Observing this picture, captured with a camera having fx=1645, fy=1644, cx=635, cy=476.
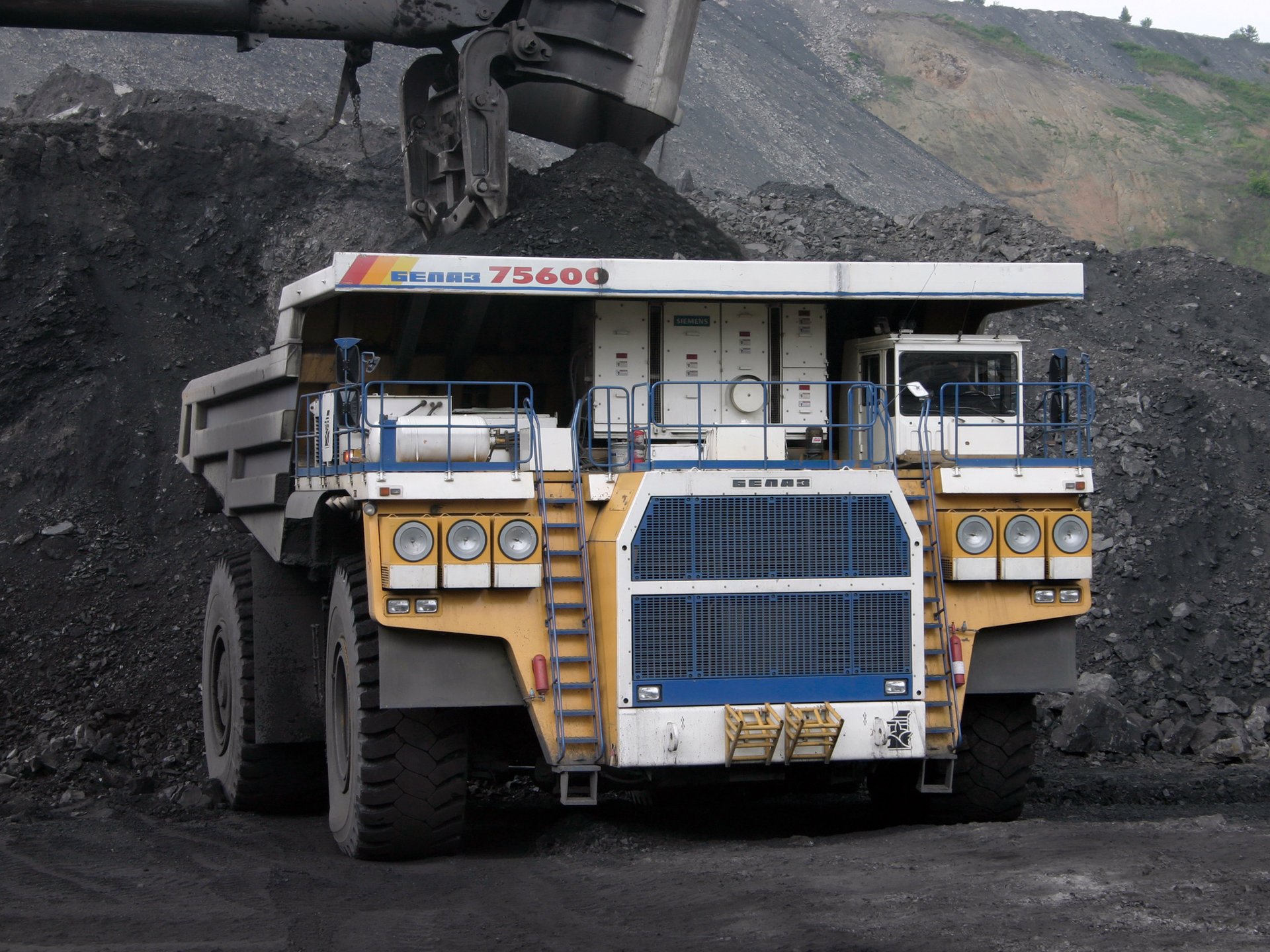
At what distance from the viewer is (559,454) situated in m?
7.78

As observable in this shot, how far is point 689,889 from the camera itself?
21.9ft

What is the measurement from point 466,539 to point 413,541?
24 cm

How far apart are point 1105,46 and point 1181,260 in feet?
154

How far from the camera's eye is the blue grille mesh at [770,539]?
7.41 metres

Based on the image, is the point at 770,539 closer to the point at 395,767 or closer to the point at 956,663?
the point at 956,663

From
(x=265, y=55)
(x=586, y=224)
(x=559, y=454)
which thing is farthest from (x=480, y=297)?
(x=265, y=55)

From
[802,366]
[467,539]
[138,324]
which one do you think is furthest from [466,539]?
[138,324]

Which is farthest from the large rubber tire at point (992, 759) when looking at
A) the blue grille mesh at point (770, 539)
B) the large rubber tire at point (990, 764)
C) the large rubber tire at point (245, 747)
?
the large rubber tire at point (245, 747)

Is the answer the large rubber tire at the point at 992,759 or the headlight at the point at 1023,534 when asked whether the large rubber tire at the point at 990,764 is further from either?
the headlight at the point at 1023,534

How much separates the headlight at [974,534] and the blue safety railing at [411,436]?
6.84 feet

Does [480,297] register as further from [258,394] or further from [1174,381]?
[1174,381]

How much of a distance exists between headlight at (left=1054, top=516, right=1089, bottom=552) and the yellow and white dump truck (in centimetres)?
1

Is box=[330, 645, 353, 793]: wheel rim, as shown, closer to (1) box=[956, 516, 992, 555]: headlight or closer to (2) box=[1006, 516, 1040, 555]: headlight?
(1) box=[956, 516, 992, 555]: headlight

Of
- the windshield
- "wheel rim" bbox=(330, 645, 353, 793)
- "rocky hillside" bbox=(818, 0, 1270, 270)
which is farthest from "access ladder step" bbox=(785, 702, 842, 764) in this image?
"rocky hillside" bbox=(818, 0, 1270, 270)
